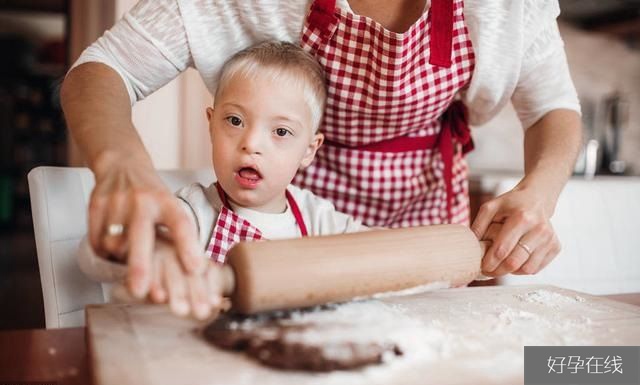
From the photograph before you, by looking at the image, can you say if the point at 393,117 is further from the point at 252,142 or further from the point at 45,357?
the point at 45,357

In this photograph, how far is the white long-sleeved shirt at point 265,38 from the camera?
874mm

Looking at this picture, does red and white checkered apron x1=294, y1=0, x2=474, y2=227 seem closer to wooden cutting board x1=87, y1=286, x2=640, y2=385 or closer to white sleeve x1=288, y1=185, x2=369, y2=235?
white sleeve x1=288, y1=185, x2=369, y2=235

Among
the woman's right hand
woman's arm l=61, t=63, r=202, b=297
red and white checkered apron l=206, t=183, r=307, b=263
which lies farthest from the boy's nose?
the woman's right hand

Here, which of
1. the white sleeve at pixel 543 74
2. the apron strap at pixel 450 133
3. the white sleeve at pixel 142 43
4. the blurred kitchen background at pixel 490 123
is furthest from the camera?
the blurred kitchen background at pixel 490 123

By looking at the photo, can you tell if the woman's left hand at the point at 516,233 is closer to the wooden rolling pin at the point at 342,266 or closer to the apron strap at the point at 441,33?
the wooden rolling pin at the point at 342,266

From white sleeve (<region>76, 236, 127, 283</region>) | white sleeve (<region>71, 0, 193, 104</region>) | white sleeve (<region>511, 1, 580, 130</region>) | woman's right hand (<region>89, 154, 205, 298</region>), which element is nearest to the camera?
woman's right hand (<region>89, 154, 205, 298</region>)

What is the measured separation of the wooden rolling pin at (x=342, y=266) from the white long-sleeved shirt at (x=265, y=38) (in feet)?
1.17

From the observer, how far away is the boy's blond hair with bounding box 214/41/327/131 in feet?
2.98

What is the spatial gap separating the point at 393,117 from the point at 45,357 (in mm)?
633

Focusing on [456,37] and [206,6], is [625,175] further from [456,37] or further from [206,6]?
[206,6]

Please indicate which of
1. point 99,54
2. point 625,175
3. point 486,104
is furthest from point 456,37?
point 625,175

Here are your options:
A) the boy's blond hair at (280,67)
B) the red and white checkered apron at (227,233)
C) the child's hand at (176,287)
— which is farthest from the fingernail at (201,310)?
the boy's blond hair at (280,67)

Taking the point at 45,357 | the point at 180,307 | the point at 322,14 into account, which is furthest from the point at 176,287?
the point at 322,14

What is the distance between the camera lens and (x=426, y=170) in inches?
45.6
